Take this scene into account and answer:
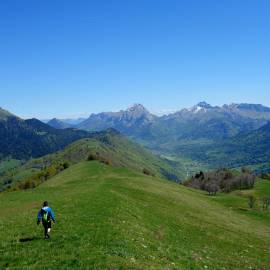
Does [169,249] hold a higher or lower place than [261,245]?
higher

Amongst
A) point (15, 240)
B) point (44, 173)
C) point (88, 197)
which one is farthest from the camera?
point (44, 173)

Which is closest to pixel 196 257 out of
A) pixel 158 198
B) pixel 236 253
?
pixel 236 253

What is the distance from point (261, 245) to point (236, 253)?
37.8ft

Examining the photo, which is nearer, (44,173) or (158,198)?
(158,198)

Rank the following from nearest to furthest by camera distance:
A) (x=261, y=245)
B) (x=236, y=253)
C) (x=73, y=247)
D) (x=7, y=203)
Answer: (x=73, y=247) < (x=236, y=253) < (x=261, y=245) < (x=7, y=203)

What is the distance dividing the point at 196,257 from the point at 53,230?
1270 centimetres

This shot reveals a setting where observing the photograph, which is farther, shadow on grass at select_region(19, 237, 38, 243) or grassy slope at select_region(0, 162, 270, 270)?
shadow on grass at select_region(19, 237, 38, 243)

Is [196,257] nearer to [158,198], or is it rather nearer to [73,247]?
[73,247]

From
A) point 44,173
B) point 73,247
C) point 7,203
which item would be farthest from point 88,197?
point 44,173

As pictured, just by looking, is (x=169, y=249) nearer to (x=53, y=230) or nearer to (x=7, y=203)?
(x=53, y=230)

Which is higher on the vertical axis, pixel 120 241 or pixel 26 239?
pixel 120 241

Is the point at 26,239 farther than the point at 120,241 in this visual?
Yes

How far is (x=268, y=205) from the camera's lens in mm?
138750

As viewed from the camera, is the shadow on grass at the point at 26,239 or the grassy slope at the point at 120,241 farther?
the shadow on grass at the point at 26,239
